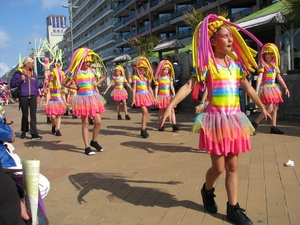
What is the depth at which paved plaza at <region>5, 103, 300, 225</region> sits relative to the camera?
3.82 metres

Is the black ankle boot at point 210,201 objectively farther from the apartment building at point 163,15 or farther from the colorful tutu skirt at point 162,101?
the apartment building at point 163,15

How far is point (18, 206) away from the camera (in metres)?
2.54

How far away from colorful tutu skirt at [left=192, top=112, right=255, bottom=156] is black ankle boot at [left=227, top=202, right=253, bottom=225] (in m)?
0.58

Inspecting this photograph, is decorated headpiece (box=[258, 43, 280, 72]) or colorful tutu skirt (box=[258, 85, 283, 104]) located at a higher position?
decorated headpiece (box=[258, 43, 280, 72])

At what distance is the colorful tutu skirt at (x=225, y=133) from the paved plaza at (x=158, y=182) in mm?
790

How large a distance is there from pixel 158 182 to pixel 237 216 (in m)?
1.74

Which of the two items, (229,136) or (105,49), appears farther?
(105,49)

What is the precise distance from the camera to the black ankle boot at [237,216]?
11.1 feet

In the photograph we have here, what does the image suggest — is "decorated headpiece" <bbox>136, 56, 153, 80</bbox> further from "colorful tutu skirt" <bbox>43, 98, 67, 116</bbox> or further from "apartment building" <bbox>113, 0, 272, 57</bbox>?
"apartment building" <bbox>113, 0, 272, 57</bbox>

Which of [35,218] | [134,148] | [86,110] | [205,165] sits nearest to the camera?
[35,218]

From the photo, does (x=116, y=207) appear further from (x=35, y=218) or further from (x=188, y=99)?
(x=188, y=99)

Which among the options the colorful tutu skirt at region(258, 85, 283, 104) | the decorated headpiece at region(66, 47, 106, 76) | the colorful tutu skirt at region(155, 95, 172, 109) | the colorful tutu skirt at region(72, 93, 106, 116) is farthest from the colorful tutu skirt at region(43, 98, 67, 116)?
the colorful tutu skirt at region(258, 85, 283, 104)

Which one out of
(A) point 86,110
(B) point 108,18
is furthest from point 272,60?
(B) point 108,18

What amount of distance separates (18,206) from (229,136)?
204cm
